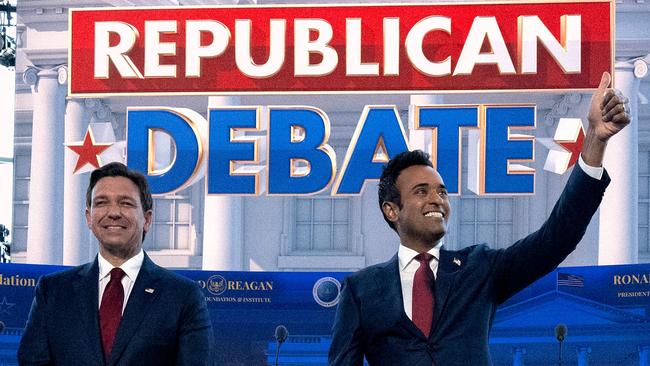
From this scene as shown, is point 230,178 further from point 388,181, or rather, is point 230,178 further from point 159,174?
point 388,181

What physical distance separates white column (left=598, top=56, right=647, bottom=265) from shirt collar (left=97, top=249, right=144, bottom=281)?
4773 mm

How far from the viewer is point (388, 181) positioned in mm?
2516

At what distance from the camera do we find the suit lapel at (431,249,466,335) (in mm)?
2314

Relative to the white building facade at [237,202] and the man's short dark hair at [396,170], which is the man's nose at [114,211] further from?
the white building facade at [237,202]

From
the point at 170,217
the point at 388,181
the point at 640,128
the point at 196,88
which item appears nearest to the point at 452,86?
the point at 640,128

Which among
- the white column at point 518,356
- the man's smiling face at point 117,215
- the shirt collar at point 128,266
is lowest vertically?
the white column at point 518,356

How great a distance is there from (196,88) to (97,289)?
4743 millimetres

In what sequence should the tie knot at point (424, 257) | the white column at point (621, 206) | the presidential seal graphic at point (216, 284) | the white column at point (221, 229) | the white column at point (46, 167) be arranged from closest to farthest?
the tie knot at point (424, 257), the white column at point (621, 206), the presidential seal graphic at point (216, 284), the white column at point (221, 229), the white column at point (46, 167)

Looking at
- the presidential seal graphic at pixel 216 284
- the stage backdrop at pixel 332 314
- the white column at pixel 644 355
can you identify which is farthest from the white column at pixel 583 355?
the presidential seal graphic at pixel 216 284

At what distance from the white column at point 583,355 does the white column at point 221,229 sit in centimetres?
247

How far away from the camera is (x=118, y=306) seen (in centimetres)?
254

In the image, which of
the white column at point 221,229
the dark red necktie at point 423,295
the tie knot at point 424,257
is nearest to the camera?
the dark red necktie at point 423,295

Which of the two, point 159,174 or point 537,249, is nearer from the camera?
point 537,249

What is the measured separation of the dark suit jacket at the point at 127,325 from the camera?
2457 mm
